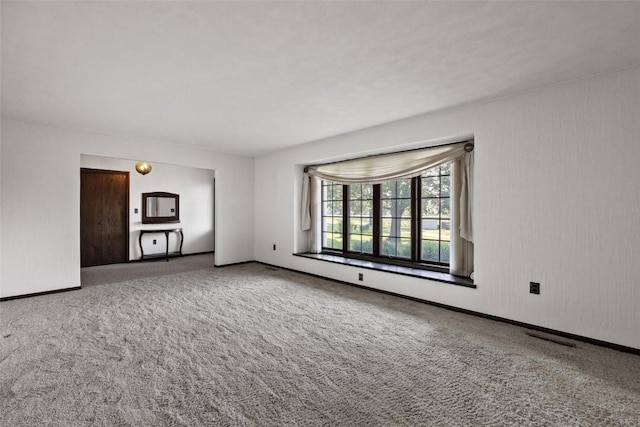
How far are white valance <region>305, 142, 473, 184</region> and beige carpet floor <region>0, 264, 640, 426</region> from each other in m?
1.89

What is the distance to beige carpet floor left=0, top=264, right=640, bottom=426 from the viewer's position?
5.90ft

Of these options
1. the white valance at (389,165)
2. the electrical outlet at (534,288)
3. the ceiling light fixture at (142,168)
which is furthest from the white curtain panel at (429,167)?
the ceiling light fixture at (142,168)

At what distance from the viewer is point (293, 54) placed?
94.0 inches

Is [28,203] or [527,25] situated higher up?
[527,25]

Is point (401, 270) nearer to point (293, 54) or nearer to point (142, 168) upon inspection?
point (293, 54)

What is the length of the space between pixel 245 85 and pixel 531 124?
9.67ft

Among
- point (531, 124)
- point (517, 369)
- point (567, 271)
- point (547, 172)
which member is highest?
point (531, 124)

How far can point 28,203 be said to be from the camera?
4227 mm

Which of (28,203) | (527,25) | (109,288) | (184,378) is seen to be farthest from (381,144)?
(28,203)

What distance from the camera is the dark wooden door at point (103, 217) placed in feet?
21.5

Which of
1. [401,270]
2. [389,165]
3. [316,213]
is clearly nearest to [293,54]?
[389,165]

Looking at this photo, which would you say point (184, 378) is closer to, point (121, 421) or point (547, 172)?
point (121, 421)

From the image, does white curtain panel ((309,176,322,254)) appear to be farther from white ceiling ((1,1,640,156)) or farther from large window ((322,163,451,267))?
white ceiling ((1,1,640,156))

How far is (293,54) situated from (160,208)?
21.9 feet
